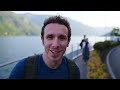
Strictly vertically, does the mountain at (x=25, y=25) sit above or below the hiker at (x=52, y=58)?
above

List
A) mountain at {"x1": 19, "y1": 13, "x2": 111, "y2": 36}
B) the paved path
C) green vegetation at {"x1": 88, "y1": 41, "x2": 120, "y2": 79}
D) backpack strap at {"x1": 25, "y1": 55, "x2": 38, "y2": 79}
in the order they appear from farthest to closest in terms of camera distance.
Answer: green vegetation at {"x1": 88, "y1": 41, "x2": 120, "y2": 79} < the paved path < mountain at {"x1": 19, "y1": 13, "x2": 111, "y2": 36} < backpack strap at {"x1": 25, "y1": 55, "x2": 38, "y2": 79}

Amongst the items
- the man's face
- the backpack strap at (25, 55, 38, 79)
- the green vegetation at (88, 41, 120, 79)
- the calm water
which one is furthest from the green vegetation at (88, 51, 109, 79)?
the backpack strap at (25, 55, 38, 79)

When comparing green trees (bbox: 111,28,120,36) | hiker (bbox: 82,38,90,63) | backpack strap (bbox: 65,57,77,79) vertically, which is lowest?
backpack strap (bbox: 65,57,77,79)

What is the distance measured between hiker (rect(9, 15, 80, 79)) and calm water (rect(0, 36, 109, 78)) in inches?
3.1

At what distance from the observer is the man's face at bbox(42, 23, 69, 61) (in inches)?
130

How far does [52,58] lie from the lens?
3383 millimetres

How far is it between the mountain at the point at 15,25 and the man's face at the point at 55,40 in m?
0.15

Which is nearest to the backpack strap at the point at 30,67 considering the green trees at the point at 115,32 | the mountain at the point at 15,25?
the mountain at the point at 15,25

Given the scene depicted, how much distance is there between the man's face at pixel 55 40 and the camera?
3307 millimetres

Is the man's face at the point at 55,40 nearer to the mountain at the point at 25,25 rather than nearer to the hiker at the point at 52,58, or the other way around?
the hiker at the point at 52,58

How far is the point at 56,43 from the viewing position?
3332mm

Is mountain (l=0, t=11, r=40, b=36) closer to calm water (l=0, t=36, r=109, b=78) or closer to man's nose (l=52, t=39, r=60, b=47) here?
calm water (l=0, t=36, r=109, b=78)

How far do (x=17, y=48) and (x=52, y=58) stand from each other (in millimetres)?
463
